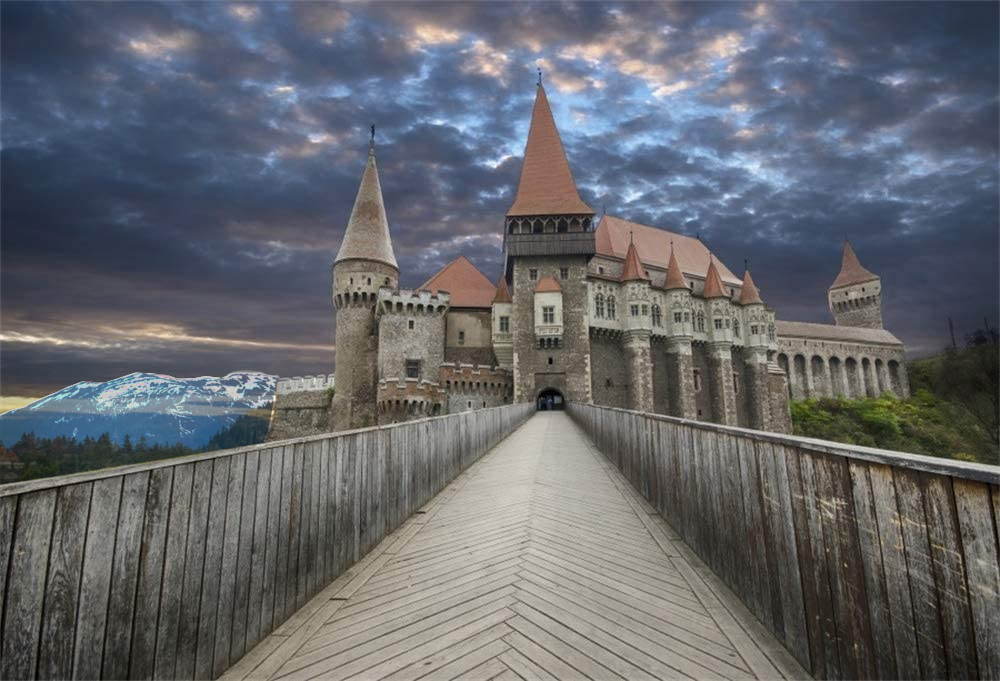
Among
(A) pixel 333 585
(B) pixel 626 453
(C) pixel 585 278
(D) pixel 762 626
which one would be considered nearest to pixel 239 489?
(A) pixel 333 585

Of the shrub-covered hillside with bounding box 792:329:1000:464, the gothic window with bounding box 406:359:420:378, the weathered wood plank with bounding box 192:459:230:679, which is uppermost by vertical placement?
the gothic window with bounding box 406:359:420:378

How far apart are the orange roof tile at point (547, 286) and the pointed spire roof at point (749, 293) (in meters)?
20.7

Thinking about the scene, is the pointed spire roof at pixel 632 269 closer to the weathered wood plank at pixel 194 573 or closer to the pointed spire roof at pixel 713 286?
the pointed spire roof at pixel 713 286

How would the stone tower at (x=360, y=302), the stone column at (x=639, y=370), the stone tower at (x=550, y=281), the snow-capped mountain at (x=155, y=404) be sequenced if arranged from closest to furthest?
the snow-capped mountain at (x=155, y=404) → the stone tower at (x=360, y=302) → the stone tower at (x=550, y=281) → the stone column at (x=639, y=370)

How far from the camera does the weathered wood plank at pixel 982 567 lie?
60.2 inches

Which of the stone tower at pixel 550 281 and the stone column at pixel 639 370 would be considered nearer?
the stone tower at pixel 550 281

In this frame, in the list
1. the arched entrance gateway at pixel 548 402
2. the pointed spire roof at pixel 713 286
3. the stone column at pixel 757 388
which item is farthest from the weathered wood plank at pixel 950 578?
the stone column at pixel 757 388

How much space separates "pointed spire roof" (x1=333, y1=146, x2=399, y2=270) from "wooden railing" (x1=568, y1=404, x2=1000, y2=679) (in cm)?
3339

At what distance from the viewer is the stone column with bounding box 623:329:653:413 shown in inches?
1291

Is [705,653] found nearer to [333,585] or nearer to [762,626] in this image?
[762,626]

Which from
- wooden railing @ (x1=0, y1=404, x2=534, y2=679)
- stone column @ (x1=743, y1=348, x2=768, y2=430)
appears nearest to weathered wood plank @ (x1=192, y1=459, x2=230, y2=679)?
wooden railing @ (x1=0, y1=404, x2=534, y2=679)

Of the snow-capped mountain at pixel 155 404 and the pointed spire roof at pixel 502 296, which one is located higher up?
the pointed spire roof at pixel 502 296

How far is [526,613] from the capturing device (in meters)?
3.04

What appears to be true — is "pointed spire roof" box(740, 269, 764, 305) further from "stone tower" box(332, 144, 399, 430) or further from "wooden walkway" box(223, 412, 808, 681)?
"wooden walkway" box(223, 412, 808, 681)
